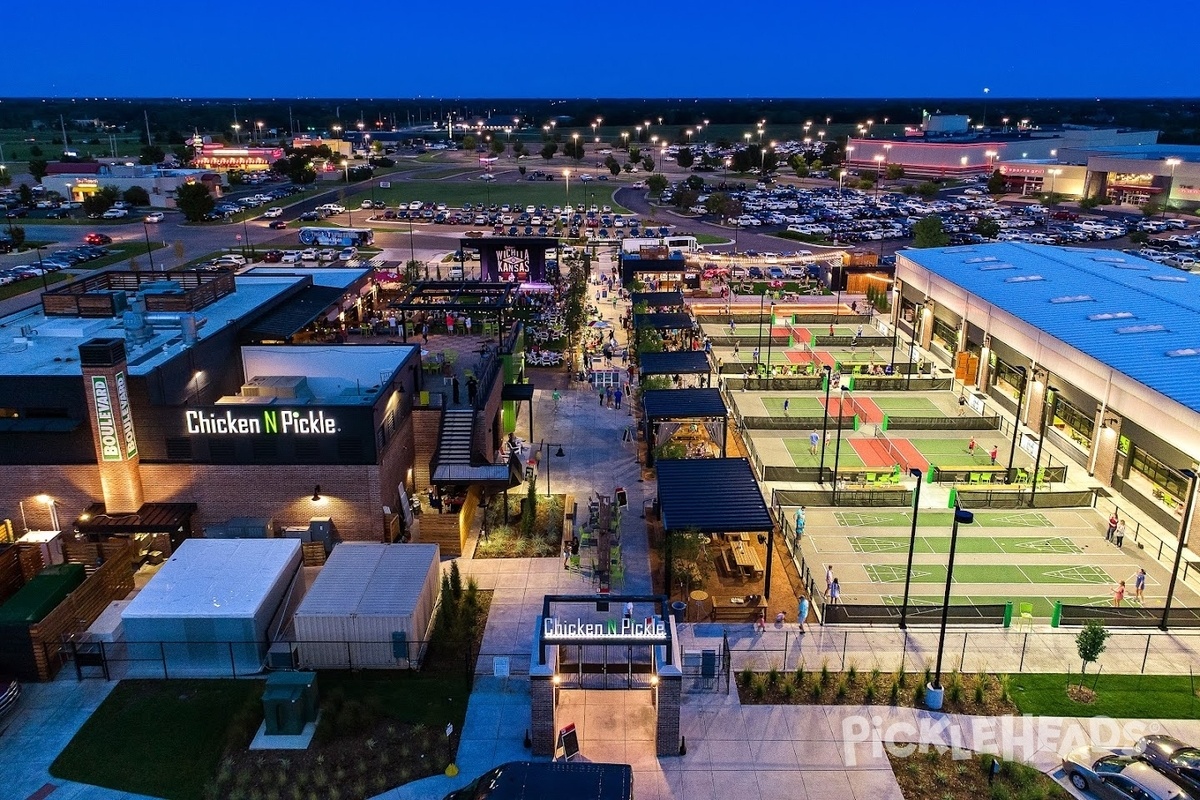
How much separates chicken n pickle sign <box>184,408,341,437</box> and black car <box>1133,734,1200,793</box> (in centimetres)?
2272

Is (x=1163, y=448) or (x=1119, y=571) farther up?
(x=1163, y=448)

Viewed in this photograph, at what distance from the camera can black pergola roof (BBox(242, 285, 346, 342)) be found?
109 ft

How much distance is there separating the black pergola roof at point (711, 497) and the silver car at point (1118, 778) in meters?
9.57

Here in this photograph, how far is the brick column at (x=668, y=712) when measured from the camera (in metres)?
18.2

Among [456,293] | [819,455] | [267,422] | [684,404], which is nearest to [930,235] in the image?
[456,293]

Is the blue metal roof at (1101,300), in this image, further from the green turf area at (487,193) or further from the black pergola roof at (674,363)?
the green turf area at (487,193)

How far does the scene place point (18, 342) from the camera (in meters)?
30.3

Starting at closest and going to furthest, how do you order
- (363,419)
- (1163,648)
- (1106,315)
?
(1163,648)
(363,419)
(1106,315)

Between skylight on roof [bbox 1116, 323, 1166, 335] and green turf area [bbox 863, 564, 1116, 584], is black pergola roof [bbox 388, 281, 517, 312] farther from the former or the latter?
skylight on roof [bbox 1116, 323, 1166, 335]

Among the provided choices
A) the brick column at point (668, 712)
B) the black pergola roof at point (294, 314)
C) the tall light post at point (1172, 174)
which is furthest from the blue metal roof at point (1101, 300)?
the tall light post at point (1172, 174)

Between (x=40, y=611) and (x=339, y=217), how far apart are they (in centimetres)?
9994

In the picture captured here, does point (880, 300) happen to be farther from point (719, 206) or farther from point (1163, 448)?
point (719, 206)

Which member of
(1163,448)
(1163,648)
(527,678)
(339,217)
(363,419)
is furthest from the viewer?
(339,217)

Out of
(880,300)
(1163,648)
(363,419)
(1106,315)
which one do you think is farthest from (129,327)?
(880,300)
